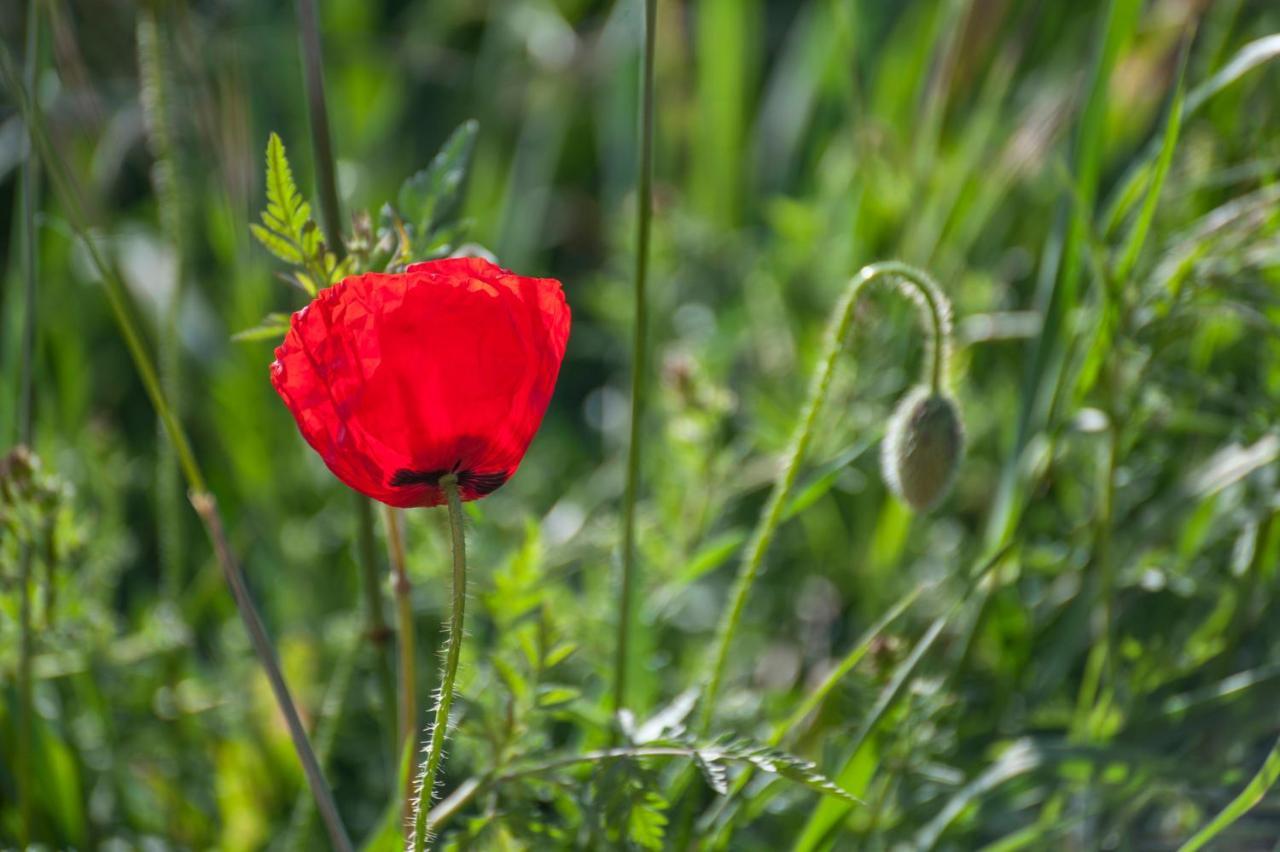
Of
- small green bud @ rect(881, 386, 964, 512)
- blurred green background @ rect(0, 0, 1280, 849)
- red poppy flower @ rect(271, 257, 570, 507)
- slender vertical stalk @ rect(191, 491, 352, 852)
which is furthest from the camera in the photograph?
blurred green background @ rect(0, 0, 1280, 849)

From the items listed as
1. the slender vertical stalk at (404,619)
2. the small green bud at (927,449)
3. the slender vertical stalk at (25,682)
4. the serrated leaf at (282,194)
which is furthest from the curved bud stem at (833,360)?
the slender vertical stalk at (25,682)

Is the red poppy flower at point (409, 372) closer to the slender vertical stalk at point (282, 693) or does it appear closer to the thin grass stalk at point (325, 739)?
the slender vertical stalk at point (282, 693)

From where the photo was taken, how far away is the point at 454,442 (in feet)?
2.29

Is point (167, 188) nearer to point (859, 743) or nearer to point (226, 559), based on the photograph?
point (226, 559)

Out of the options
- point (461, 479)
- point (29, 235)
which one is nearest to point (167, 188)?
point (29, 235)

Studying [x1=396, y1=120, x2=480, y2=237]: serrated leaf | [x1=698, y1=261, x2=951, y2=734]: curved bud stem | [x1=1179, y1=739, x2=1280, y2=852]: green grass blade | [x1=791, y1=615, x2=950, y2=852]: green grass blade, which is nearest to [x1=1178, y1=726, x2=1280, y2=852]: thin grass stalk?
[x1=1179, y1=739, x2=1280, y2=852]: green grass blade

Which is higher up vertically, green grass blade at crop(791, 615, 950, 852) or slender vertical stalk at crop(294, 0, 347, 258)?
slender vertical stalk at crop(294, 0, 347, 258)

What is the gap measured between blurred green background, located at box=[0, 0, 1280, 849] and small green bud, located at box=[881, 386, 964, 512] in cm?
8

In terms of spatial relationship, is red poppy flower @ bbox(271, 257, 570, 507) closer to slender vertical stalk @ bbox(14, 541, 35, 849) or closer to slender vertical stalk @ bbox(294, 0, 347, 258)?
slender vertical stalk @ bbox(294, 0, 347, 258)

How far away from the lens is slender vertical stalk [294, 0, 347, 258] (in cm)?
87

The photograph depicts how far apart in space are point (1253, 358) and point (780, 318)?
58 centimetres

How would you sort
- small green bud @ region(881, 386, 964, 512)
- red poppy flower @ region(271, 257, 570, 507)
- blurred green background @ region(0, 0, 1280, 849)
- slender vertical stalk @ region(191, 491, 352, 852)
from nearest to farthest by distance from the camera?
red poppy flower @ region(271, 257, 570, 507) → slender vertical stalk @ region(191, 491, 352, 852) → small green bud @ region(881, 386, 964, 512) → blurred green background @ region(0, 0, 1280, 849)

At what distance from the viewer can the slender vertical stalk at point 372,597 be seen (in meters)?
0.98

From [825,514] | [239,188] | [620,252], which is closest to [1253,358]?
[825,514]
